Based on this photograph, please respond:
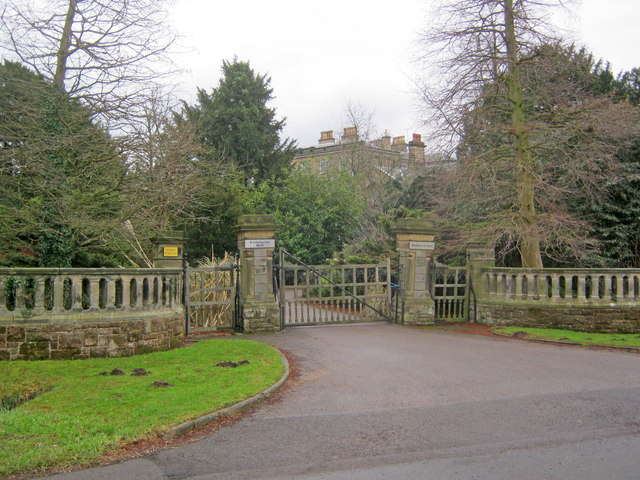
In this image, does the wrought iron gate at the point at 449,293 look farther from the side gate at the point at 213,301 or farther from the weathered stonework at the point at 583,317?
the side gate at the point at 213,301

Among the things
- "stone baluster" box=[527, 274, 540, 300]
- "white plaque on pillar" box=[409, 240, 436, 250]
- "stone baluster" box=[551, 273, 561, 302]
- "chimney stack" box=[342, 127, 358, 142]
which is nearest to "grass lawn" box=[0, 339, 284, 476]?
"white plaque on pillar" box=[409, 240, 436, 250]

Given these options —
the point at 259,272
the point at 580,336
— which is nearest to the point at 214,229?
the point at 259,272

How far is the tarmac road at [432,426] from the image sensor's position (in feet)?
15.0

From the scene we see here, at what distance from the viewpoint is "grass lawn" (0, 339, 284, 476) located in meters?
4.77

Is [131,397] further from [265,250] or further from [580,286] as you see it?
[580,286]

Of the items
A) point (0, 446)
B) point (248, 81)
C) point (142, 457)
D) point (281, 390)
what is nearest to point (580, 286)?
point (281, 390)

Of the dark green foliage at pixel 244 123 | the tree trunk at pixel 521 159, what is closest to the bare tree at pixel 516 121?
the tree trunk at pixel 521 159

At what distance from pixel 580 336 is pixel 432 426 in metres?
7.93

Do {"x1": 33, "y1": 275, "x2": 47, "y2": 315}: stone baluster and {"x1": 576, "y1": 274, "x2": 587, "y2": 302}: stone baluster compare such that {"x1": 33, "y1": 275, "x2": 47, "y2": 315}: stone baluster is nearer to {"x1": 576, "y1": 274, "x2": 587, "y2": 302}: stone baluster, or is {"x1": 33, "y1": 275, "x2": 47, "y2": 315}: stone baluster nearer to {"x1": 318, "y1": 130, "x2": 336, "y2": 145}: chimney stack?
{"x1": 576, "y1": 274, "x2": 587, "y2": 302}: stone baluster

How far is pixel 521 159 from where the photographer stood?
50.7 feet

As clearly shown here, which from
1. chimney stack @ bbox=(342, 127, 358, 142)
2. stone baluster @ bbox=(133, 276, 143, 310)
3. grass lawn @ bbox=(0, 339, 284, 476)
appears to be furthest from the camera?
chimney stack @ bbox=(342, 127, 358, 142)

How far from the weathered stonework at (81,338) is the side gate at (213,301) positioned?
279 centimetres

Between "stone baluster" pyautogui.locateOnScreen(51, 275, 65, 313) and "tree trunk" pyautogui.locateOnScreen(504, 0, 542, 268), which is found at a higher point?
"tree trunk" pyautogui.locateOnScreen(504, 0, 542, 268)

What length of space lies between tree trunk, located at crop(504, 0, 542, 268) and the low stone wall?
1485mm
